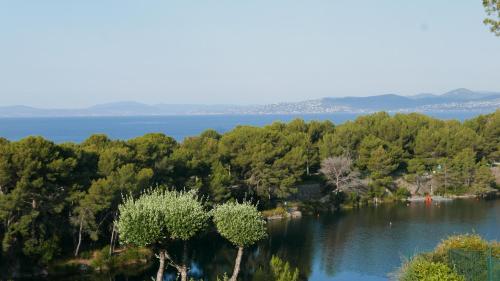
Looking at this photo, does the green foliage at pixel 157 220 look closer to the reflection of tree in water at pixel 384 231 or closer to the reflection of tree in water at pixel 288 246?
the reflection of tree in water at pixel 288 246

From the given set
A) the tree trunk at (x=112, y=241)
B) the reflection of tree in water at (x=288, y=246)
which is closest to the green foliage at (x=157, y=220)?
the reflection of tree in water at (x=288, y=246)

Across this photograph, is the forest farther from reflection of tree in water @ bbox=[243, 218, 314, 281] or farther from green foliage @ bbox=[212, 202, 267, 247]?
green foliage @ bbox=[212, 202, 267, 247]

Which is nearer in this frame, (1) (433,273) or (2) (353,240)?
(1) (433,273)

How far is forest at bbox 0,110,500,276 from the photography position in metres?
36.8

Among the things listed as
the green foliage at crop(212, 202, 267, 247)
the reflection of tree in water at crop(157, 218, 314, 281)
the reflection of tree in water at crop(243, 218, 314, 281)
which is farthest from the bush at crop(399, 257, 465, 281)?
the reflection of tree in water at crop(157, 218, 314, 281)

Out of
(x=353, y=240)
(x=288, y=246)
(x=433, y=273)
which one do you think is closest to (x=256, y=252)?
(x=288, y=246)

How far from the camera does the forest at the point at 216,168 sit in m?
36.8

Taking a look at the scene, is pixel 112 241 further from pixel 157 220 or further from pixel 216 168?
pixel 157 220

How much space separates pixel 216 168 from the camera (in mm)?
52531

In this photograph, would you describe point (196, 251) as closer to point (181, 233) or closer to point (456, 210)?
point (181, 233)

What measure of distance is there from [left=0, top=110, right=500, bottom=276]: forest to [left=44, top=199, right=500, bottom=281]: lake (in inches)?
158

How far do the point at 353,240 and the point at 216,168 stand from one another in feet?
48.0

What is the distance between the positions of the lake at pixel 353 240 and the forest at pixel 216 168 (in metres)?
4.03

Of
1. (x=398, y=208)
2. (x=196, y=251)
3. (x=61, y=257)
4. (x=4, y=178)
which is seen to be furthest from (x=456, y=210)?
(x=4, y=178)
